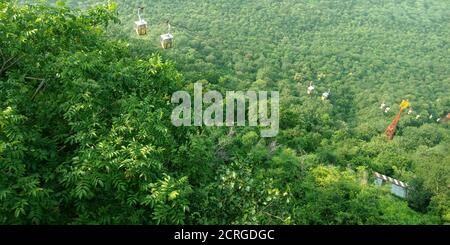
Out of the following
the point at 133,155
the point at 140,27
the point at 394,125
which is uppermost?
the point at 140,27

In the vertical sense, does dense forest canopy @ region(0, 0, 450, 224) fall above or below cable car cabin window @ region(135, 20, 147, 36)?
below

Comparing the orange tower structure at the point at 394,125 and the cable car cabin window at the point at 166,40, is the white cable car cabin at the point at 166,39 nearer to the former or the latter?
the cable car cabin window at the point at 166,40

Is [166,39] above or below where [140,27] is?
below

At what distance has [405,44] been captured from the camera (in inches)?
2422

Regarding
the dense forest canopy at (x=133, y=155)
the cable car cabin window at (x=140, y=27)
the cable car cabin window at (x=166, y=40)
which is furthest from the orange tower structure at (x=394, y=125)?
the cable car cabin window at (x=140, y=27)

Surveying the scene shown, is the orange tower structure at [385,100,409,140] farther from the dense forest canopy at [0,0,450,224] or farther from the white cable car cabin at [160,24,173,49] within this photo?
the white cable car cabin at [160,24,173,49]

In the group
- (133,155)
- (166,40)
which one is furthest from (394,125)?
(133,155)

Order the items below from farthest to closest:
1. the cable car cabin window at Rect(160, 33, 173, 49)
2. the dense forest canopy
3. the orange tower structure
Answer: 1. the orange tower structure
2. the cable car cabin window at Rect(160, 33, 173, 49)
3. the dense forest canopy

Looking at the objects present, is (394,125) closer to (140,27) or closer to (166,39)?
(166,39)

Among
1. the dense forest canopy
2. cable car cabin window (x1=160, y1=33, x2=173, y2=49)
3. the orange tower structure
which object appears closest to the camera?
the dense forest canopy

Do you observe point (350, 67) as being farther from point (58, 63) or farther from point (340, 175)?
point (58, 63)

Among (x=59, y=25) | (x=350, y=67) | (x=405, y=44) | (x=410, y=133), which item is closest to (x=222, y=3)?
(x=350, y=67)

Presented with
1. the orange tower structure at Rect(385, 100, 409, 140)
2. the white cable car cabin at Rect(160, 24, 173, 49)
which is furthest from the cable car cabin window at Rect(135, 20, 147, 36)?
the orange tower structure at Rect(385, 100, 409, 140)

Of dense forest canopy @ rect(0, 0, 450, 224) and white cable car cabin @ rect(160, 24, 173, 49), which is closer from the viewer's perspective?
dense forest canopy @ rect(0, 0, 450, 224)
